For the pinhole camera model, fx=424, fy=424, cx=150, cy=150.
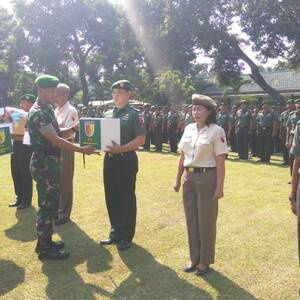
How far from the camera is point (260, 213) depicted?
635 cm

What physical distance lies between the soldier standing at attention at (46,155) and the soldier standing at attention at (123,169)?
367 mm

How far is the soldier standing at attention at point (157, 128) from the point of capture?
52.8ft

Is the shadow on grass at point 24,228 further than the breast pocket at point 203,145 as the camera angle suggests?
Yes

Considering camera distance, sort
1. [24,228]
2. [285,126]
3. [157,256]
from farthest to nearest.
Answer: [285,126]
[24,228]
[157,256]

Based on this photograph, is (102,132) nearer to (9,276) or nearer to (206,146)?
(206,146)

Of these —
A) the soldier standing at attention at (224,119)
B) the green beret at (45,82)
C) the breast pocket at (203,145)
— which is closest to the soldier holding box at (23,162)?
the green beret at (45,82)

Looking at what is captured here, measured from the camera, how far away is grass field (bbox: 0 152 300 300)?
3.85 m

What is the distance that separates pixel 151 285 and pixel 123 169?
136 cm

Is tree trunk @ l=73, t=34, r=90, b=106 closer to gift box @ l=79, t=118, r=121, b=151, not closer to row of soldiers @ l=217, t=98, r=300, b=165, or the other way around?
row of soldiers @ l=217, t=98, r=300, b=165

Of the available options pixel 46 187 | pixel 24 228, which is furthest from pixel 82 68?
pixel 46 187

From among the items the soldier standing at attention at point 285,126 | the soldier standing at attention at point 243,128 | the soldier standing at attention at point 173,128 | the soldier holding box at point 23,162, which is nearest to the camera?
the soldier holding box at point 23,162

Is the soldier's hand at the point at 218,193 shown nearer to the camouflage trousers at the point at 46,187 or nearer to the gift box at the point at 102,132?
the gift box at the point at 102,132

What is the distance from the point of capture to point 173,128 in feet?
51.0

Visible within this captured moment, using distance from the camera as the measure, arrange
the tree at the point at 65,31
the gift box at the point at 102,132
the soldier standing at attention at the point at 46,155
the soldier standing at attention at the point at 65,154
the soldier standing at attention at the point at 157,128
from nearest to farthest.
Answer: the soldier standing at attention at the point at 46,155 → the gift box at the point at 102,132 → the soldier standing at attention at the point at 65,154 → the soldier standing at attention at the point at 157,128 → the tree at the point at 65,31
